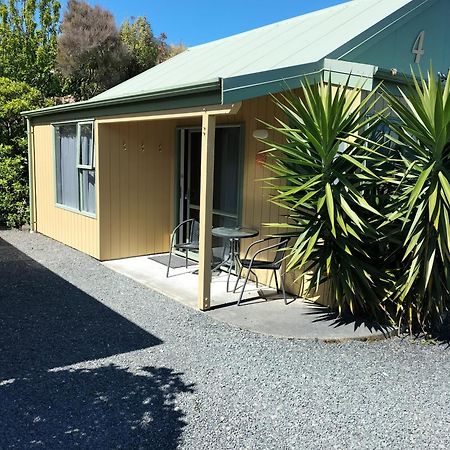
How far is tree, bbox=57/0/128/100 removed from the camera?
53.6 ft

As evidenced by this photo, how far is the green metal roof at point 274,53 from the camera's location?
4.60 meters

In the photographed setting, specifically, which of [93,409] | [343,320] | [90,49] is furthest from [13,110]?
[93,409]

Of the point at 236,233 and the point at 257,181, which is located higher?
the point at 257,181

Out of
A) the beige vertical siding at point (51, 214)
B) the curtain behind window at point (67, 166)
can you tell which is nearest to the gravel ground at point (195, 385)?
the beige vertical siding at point (51, 214)

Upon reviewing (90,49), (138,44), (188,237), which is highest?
(138,44)

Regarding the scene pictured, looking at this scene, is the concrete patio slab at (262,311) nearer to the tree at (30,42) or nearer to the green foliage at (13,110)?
the green foliage at (13,110)

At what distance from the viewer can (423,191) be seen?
13.4ft

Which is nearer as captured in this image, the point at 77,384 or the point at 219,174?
the point at 77,384

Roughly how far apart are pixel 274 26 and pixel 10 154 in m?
6.84

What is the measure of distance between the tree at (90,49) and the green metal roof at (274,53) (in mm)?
9401

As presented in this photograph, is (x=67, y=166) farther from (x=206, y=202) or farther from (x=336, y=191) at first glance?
(x=336, y=191)

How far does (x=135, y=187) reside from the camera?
7.49 m

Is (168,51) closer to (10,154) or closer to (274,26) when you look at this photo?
(10,154)

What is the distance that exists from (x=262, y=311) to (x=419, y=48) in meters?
4.17
